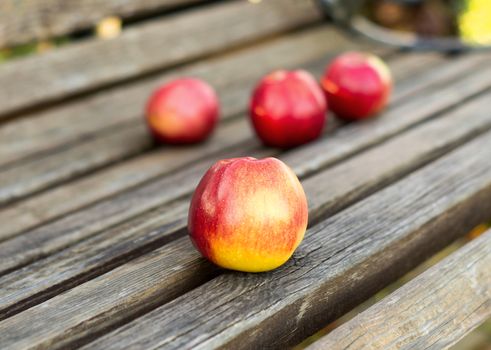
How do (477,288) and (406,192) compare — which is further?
(406,192)

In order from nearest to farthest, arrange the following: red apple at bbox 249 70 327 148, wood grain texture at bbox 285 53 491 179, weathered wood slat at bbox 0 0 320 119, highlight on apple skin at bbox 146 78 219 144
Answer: wood grain texture at bbox 285 53 491 179 < red apple at bbox 249 70 327 148 < highlight on apple skin at bbox 146 78 219 144 < weathered wood slat at bbox 0 0 320 119

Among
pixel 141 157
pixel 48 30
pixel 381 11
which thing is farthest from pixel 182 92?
pixel 381 11

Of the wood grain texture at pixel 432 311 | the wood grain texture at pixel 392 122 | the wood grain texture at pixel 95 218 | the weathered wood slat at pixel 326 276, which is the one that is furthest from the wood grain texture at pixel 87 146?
the wood grain texture at pixel 432 311

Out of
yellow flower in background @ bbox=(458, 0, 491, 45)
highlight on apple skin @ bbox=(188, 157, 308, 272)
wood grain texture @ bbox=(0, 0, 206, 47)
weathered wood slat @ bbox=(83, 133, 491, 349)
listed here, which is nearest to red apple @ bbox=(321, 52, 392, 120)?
weathered wood slat @ bbox=(83, 133, 491, 349)

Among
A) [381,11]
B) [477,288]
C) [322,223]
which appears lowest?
[381,11]

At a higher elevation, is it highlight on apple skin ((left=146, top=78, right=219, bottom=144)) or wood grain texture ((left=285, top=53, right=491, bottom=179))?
highlight on apple skin ((left=146, top=78, right=219, bottom=144))

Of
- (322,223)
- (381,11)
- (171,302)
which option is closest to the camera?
(171,302)

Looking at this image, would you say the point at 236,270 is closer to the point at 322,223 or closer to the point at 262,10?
the point at 322,223

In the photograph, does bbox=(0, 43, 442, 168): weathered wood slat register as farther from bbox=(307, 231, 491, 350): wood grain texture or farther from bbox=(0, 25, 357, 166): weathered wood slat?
bbox=(307, 231, 491, 350): wood grain texture
